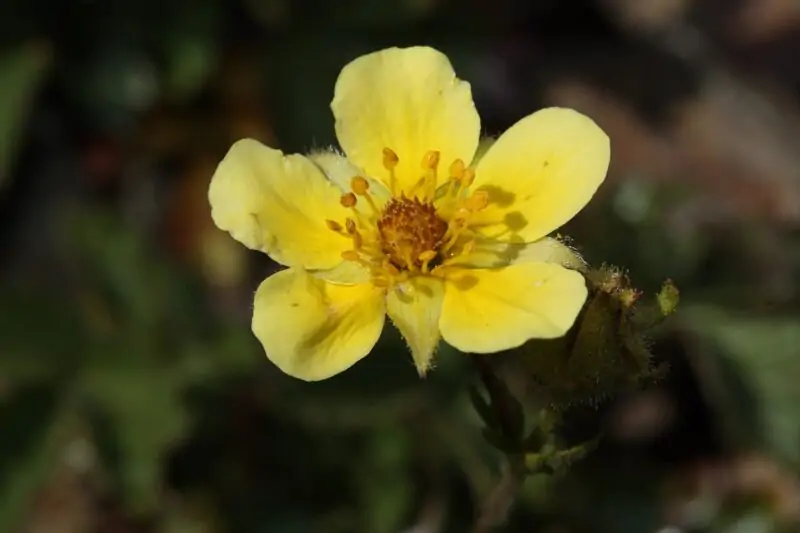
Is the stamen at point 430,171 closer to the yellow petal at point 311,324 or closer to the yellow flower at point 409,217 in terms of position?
the yellow flower at point 409,217

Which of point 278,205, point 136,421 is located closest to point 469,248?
point 278,205

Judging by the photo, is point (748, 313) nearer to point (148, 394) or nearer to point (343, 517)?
point (343, 517)

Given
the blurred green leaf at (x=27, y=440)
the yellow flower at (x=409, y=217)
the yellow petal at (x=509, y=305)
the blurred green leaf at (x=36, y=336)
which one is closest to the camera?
the yellow petal at (x=509, y=305)

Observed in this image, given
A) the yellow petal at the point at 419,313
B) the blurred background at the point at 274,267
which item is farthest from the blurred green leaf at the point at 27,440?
the yellow petal at the point at 419,313

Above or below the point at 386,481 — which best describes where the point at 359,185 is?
above

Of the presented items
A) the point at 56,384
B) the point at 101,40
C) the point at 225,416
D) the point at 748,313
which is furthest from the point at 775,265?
the point at 101,40

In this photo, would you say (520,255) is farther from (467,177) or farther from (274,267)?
(274,267)
